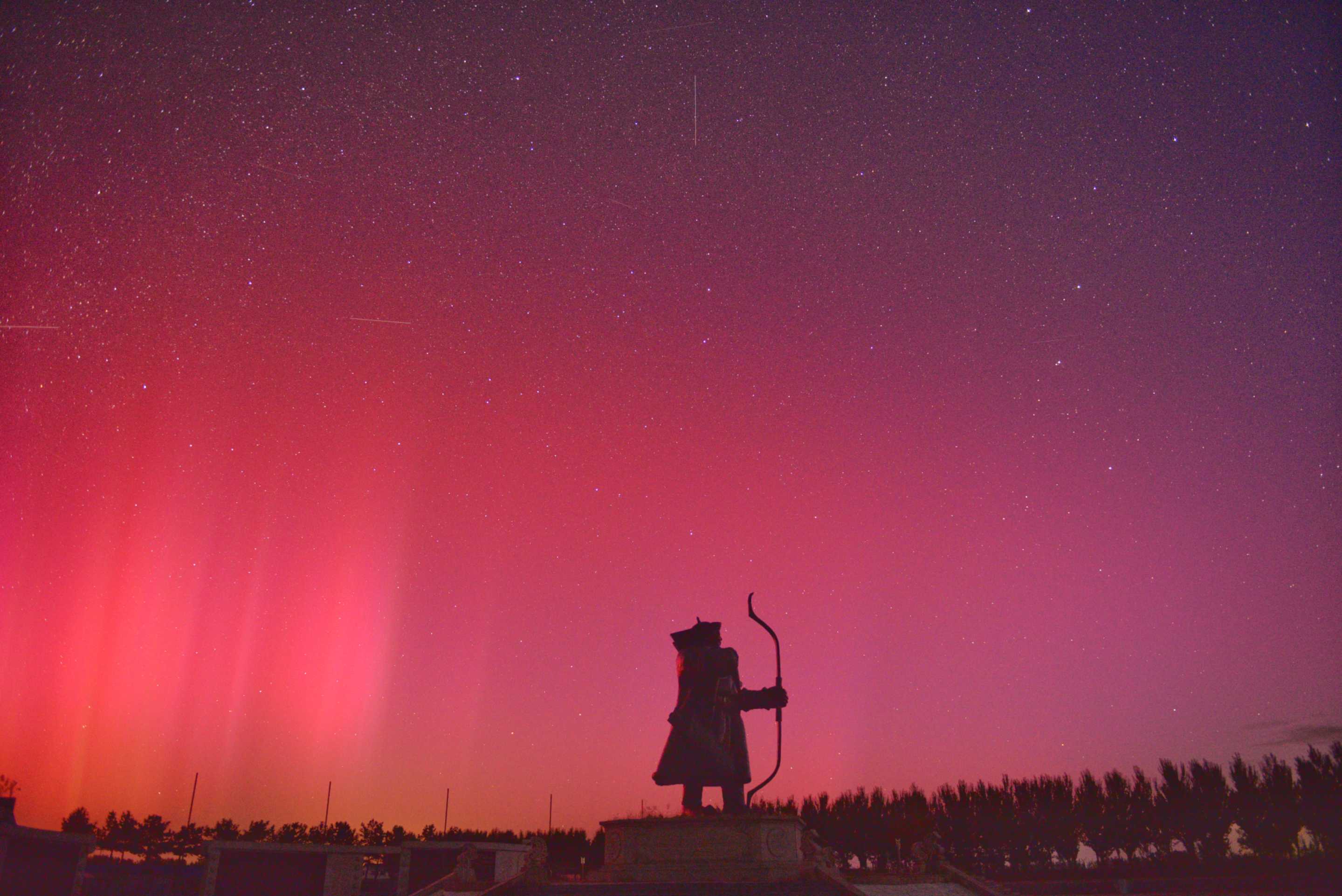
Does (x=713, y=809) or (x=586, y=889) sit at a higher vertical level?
(x=713, y=809)

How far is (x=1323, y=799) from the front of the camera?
54.5 m

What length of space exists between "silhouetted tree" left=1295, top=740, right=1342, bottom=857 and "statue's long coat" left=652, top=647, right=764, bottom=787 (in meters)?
50.9

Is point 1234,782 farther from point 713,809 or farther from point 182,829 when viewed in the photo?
point 182,829

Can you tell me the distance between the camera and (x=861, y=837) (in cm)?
6550

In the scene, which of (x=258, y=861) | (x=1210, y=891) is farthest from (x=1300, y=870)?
(x=258, y=861)

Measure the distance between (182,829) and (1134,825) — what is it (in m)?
73.4

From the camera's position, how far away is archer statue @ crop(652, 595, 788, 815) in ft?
68.4

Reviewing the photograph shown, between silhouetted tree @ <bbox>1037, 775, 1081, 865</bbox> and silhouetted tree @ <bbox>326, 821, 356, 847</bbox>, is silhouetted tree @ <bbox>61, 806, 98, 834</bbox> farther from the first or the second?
silhouetted tree @ <bbox>1037, 775, 1081, 865</bbox>

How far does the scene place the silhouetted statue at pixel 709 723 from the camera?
68.5 feet

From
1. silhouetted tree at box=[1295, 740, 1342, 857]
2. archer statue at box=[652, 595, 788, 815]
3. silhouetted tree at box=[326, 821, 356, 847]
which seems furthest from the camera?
silhouetted tree at box=[326, 821, 356, 847]

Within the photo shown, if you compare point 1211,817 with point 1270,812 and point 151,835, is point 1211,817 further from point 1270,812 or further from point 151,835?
point 151,835

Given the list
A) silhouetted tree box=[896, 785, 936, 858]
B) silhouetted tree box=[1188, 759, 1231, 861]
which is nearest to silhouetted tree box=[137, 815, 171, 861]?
silhouetted tree box=[896, 785, 936, 858]

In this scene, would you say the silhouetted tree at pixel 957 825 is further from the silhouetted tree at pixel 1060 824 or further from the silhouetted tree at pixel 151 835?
the silhouetted tree at pixel 151 835

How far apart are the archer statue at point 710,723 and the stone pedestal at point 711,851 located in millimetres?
593
